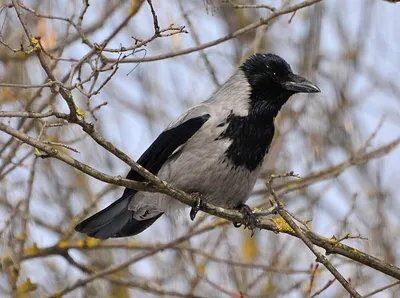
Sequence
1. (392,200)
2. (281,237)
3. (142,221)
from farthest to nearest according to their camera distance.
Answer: (392,200)
(281,237)
(142,221)

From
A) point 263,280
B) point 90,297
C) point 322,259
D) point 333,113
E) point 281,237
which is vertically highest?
point 333,113

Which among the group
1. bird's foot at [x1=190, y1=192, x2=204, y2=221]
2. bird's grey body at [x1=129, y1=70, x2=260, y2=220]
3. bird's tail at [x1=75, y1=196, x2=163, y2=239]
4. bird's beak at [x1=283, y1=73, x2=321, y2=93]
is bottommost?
bird's foot at [x1=190, y1=192, x2=204, y2=221]

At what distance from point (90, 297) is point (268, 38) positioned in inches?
127

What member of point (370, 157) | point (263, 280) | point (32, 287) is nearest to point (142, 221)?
point (32, 287)

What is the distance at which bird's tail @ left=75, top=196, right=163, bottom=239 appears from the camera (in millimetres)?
5141

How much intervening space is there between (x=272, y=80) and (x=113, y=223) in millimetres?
1475

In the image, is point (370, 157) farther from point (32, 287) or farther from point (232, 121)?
point (32, 287)

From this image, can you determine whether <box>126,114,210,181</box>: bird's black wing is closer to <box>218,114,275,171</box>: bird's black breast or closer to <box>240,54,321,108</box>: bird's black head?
<box>218,114,275,171</box>: bird's black breast

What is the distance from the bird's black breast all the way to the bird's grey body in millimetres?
29

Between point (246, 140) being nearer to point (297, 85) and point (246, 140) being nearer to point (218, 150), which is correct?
point (218, 150)

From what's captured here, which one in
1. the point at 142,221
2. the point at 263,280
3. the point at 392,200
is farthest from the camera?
the point at 392,200

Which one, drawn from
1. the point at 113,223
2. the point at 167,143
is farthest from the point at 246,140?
the point at 113,223

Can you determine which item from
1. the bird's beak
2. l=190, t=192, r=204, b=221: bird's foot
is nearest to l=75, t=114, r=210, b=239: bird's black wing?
l=190, t=192, r=204, b=221: bird's foot

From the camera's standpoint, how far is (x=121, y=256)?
277 inches
